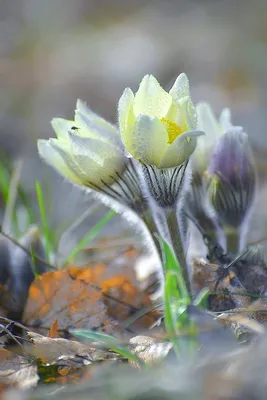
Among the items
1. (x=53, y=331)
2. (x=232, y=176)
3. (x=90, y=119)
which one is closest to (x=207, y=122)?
(x=232, y=176)

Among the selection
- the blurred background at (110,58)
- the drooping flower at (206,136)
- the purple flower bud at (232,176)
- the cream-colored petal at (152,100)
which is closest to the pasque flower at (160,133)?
the cream-colored petal at (152,100)

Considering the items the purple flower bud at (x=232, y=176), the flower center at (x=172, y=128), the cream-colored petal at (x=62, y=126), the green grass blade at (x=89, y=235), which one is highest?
the cream-colored petal at (x=62, y=126)

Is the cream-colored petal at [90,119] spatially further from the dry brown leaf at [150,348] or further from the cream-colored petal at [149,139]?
the dry brown leaf at [150,348]

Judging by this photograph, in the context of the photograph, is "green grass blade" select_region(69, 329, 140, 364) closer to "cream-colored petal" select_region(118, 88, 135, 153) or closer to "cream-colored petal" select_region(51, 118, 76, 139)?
"cream-colored petal" select_region(118, 88, 135, 153)

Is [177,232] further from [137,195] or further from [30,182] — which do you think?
[30,182]

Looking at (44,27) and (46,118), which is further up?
(44,27)

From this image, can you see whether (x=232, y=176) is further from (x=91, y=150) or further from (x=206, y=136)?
(x=91, y=150)

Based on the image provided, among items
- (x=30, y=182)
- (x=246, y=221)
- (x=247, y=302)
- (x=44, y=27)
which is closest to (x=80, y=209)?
(x=30, y=182)

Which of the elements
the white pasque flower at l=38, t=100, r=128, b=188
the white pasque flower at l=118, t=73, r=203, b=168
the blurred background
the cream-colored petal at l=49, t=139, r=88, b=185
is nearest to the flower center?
the white pasque flower at l=118, t=73, r=203, b=168
